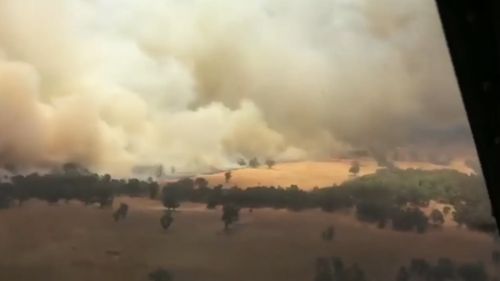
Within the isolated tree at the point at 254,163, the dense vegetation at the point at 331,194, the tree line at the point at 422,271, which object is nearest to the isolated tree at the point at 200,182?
the dense vegetation at the point at 331,194

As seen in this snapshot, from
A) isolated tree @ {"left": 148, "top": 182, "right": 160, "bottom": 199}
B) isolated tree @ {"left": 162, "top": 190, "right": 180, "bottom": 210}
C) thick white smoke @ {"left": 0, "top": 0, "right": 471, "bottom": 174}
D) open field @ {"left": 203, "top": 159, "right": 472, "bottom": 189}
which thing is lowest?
isolated tree @ {"left": 162, "top": 190, "right": 180, "bottom": 210}

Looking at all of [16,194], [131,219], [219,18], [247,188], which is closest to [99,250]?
[131,219]

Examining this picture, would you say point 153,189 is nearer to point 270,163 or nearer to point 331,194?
point 270,163

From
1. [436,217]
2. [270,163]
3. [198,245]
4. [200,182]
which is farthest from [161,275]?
[436,217]

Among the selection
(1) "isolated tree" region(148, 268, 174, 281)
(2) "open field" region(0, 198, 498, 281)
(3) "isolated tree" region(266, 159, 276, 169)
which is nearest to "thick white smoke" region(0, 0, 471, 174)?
(3) "isolated tree" region(266, 159, 276, 169)

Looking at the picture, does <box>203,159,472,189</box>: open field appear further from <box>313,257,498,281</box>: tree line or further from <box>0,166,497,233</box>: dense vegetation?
<box>313,257,498,281</box>: tree line
